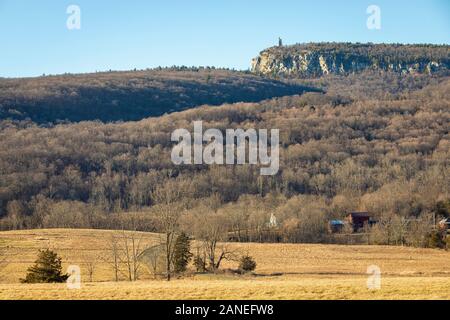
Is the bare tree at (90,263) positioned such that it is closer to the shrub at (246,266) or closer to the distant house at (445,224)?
the shrub at (246,266)

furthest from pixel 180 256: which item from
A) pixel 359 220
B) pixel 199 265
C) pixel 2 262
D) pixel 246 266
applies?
pixel 359 220

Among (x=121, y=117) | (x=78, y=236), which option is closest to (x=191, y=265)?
(x=78, y=236)

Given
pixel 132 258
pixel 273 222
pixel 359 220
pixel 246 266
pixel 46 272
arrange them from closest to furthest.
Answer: pixel 46 272, pixel 246 266, pixel 132 258, pixel 273 222, pixel 359 220

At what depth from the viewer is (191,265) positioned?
46.1 m

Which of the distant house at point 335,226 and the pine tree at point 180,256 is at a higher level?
the pine tree at point 180,256

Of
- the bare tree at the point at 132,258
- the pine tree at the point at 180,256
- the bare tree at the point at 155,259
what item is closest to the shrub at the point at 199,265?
the pine tree at the point at 180,256

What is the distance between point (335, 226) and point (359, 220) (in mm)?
4683

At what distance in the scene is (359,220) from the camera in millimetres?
80438

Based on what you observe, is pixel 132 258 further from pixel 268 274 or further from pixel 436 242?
pixel 436 242

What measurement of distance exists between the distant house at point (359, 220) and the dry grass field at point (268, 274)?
53.4 ft

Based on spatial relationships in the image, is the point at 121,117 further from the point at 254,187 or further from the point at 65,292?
the point at 65,292

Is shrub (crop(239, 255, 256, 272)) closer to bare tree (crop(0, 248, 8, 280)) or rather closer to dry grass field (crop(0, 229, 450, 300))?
dry grass field (crop(0, 229, 450, 300))

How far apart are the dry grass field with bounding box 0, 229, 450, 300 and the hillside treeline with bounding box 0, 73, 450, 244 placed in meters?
7.27

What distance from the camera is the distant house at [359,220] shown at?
78188mm
